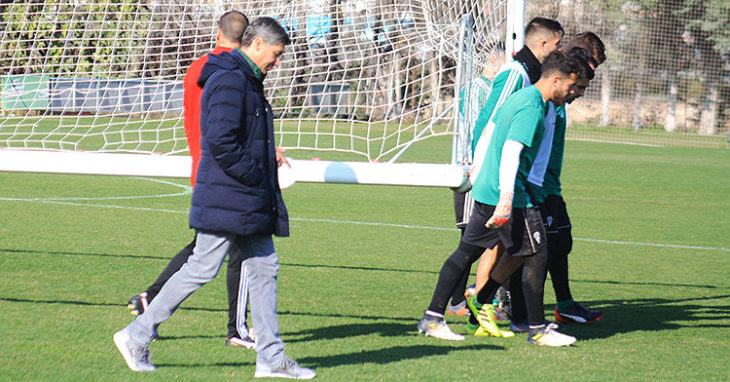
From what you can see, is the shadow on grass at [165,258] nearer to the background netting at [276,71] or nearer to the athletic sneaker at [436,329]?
the background netting at [276,71]

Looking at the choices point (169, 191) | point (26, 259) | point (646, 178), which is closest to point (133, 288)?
point (26, 259)

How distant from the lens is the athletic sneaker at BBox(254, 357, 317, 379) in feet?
14.8

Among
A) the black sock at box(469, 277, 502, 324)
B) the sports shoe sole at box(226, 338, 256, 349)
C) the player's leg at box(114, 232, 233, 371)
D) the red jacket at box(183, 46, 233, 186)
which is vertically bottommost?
the sports shoe sole at box(226, 338, 256, 349)

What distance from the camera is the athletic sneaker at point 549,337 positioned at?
218 inches

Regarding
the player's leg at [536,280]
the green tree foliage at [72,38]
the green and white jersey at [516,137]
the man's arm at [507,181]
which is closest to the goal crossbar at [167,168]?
the green and white jersey at [516,137]

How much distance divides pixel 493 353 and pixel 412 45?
252 cm

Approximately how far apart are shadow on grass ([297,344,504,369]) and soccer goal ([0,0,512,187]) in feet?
4.56

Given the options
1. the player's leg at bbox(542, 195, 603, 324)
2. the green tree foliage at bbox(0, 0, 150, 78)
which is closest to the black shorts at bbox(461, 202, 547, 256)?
the player's leg at bbox(542, 195, 603, 324)

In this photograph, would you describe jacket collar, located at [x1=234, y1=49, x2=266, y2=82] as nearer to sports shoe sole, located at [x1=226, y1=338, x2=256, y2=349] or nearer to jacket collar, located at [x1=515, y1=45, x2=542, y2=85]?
sports shoe sole, located at [x1=226, y1=338, x2=256, y2=349]

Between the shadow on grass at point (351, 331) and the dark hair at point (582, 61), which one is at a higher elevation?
the dark hair at point (582, 61)

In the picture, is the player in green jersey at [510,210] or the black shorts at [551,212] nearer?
the player in green jersey at [510,210]

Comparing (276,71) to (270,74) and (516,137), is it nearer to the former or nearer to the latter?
(270,74)

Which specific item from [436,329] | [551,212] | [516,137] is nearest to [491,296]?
[436,329]

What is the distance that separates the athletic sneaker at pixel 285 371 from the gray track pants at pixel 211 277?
27 millimetres
